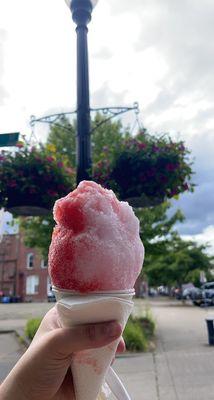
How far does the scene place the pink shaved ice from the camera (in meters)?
1.24

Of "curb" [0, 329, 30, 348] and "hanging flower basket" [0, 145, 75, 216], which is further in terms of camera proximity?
"curb" [0, 329, 30, 348]

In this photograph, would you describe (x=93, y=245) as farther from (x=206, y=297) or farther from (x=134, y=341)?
(x=206, y=297)

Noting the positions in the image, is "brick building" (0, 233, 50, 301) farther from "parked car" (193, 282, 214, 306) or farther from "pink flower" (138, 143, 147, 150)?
"pink flower" (138, 143, 147, 150)

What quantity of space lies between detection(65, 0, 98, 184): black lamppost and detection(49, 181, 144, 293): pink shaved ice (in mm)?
3433

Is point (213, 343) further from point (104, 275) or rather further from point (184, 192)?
point (104, 275)

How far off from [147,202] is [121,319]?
3.98 metres

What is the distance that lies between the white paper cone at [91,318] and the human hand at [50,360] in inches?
1.1

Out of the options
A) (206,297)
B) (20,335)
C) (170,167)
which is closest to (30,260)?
(206,297)

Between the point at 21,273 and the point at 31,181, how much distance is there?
4973 centimetres

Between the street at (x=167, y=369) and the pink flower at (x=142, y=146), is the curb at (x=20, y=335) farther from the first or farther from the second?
the pink flower at (x=142, y=146)

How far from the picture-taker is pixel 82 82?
4.81 m

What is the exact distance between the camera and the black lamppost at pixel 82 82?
482 cm

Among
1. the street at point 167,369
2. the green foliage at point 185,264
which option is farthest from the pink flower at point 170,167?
the green foliage at point 185,264

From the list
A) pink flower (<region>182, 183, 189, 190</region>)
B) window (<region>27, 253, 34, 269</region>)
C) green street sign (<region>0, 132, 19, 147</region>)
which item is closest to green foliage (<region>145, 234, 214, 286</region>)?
window (<region>27, 253, 34, 269</region>)
